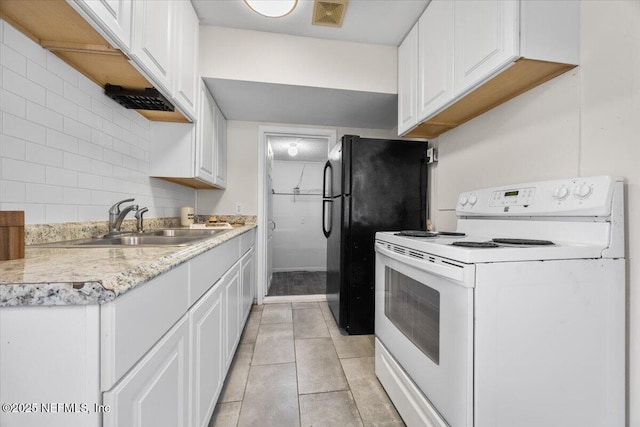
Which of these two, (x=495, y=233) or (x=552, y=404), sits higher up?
(x=495, y=233)

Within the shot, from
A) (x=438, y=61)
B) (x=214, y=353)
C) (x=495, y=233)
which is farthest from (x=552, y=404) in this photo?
(x=438, y=61)

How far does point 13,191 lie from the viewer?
938 mm

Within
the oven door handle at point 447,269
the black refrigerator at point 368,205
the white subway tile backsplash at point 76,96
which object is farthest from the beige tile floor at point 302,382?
the white subway tile backsplash at point 76,96

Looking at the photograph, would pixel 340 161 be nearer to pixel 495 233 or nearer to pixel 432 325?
pixel 495 233

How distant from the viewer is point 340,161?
218cm

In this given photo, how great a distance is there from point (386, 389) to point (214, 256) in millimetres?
1141

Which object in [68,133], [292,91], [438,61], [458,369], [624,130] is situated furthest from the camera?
[292,91]

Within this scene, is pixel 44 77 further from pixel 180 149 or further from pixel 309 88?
pixel 309 88

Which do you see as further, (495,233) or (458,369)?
(495,233)

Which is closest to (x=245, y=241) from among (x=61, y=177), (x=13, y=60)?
(x=61, y=177)

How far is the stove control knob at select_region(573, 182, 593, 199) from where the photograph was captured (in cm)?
97

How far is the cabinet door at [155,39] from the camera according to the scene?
1.15 m

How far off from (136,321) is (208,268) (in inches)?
22.3

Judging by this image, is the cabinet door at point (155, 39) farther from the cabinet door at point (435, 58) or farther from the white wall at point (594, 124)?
the white wall at point (594, 124)
